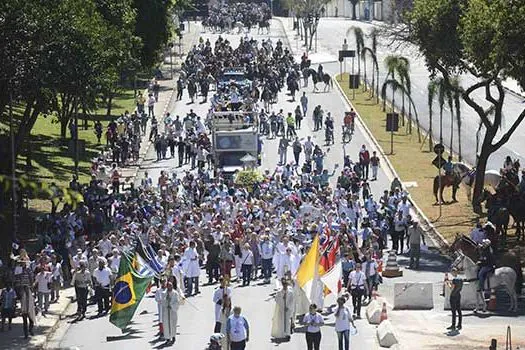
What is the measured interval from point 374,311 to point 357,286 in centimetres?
75

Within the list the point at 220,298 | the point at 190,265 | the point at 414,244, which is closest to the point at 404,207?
the point at 414,244

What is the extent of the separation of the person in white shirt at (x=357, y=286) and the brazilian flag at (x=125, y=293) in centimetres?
484

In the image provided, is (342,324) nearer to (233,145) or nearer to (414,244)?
(414,244)

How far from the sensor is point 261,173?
53469mm

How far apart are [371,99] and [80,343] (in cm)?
5621

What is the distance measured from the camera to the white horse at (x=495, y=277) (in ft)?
108

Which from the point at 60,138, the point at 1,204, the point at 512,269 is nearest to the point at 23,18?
the point at 1,204

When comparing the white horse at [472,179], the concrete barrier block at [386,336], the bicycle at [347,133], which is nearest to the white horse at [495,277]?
the concrete barrier block at [386,336]

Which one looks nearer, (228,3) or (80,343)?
(80,343)

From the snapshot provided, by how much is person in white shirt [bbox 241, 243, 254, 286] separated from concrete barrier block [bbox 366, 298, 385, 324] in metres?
4.62

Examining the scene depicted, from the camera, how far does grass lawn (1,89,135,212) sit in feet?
180

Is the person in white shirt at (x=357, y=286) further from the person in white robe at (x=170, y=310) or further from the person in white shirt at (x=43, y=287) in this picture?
the person in white shirt at (x=43, y=287)

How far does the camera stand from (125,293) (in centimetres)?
3244

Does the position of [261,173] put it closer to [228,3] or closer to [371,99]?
[371,99]
